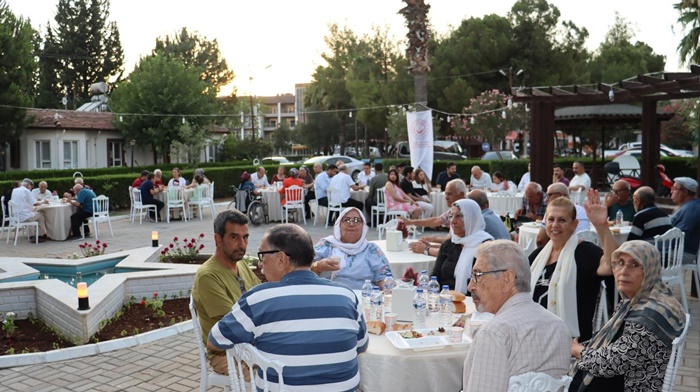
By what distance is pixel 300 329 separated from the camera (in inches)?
99.2

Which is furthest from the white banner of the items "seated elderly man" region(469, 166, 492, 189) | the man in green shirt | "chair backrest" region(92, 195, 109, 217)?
the man in green shirt

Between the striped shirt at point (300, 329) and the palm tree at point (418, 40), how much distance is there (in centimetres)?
1624

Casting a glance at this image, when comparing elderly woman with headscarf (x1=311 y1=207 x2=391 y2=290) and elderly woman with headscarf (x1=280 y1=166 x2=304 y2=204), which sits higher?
elderly woman with headscarf (x1=280 y1=166 x2=304 y2=204)

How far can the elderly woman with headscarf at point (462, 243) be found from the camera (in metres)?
4.73

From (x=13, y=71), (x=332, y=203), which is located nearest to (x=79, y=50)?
(x=13, y=71)

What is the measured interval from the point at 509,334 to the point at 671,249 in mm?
4962

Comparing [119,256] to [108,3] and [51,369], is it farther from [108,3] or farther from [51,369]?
[108,3]

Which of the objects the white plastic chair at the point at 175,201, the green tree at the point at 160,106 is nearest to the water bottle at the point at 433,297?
the white plastic chair at the point at 175,201

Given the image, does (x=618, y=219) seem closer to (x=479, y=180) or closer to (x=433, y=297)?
(x=433, y=297)

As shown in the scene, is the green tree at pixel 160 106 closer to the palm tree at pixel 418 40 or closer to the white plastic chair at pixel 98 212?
the palm tree at pixel 418 40

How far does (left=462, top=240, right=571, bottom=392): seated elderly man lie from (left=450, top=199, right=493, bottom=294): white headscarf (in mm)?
2220

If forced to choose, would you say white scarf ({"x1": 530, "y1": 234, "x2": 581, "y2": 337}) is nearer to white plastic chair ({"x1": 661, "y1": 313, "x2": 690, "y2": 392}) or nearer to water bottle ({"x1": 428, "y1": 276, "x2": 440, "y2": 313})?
water bottle ({"x1": 428, "y1": 276, "x2": 440, "y2": 313})

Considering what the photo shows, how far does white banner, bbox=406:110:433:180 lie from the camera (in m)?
15.4

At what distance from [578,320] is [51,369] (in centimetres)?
407
